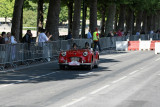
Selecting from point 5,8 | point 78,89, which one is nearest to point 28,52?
point 78,89

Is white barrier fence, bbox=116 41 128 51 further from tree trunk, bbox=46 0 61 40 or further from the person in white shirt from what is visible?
the person in white shirt

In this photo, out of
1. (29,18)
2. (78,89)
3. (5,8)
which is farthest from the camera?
(29,18)

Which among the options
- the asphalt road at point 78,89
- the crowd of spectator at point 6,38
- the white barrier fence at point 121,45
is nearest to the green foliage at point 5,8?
the white barrier fence at point 121,45

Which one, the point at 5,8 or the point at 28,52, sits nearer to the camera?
the point at 28,52

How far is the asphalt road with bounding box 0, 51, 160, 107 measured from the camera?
1195 centimetres

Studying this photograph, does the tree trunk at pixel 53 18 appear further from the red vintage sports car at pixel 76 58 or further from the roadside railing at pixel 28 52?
the red vintage sports car at pixel 76 58

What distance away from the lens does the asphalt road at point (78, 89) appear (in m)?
11.9

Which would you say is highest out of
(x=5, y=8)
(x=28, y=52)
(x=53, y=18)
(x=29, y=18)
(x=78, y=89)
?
(x=5, y=8)

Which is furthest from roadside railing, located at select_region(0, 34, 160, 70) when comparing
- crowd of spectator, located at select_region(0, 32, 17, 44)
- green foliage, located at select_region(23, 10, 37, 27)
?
green foliage, located at select_region(23, 10, 37, 27)

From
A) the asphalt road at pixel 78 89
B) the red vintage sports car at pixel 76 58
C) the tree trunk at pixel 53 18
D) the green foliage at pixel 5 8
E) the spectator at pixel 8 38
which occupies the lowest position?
the asphalt road at pixel 78 89

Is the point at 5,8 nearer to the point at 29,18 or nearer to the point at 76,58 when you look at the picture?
the point at 29,18

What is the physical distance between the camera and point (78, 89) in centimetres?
1500

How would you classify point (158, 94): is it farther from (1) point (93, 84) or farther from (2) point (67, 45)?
(2) point (67, 45)

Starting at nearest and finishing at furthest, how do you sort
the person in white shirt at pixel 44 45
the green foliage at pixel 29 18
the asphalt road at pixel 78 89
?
the asphalt road at pixel 78 89 < the person in white shirt at pixel 44 45 < the green foliage at pixel 29 18
